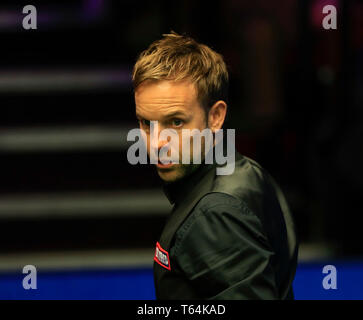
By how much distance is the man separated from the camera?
123cm

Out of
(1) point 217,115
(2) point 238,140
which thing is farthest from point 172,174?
(2) point 238,140

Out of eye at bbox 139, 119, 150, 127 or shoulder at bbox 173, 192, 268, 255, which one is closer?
shoulder at bbox 173, 192, 268, 255

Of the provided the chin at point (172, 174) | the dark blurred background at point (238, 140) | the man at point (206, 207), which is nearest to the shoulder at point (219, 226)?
the man at point (206, 207)

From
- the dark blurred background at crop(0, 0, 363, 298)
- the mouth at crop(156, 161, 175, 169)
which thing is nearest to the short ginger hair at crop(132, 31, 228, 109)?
the mouth at crop(156, 161, 175, 169)

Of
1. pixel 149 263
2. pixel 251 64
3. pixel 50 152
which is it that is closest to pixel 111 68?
pixel 50 152

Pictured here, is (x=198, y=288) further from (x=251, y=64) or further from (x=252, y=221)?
(x=251, y=64)

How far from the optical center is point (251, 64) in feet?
13.0

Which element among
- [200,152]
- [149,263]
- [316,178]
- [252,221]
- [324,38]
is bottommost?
[149,263]

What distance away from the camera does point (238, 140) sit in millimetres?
3930

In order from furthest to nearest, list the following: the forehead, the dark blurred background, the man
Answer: the dark blurred background, the forehead, the man

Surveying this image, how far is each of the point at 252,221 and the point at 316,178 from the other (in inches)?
110

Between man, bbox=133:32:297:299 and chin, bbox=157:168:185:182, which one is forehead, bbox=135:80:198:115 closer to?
man, bbox=133:32:297:299

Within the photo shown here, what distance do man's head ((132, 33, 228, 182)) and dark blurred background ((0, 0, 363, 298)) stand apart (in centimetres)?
252

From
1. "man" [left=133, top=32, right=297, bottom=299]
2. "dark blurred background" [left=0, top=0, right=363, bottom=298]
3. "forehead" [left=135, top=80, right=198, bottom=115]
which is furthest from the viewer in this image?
"dark blurred background" [left=0, top=0, right=363, bottom=298]
